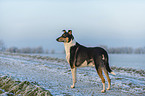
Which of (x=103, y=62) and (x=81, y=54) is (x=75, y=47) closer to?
(x=81, y=54)

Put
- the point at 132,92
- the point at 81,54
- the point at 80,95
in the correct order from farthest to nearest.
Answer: the point at 132,92
the point at 81,54
the point at 80,95

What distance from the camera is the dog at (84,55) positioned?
6.56 metres

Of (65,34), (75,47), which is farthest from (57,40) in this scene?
(75,47)

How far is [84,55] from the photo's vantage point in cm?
679

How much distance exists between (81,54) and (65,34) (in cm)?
116

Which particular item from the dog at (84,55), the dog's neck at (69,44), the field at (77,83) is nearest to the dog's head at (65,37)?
the dog at (84,55)

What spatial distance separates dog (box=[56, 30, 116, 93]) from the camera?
6.56 m

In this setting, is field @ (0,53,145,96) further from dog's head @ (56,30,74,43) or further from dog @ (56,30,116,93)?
dog's head @ (56,30,74,43)

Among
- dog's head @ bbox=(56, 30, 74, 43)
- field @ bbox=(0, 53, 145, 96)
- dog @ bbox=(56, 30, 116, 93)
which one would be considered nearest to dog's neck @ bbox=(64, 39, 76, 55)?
dog @ bbox=(56, 30, 116, 93)

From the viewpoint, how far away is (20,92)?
21.8ft

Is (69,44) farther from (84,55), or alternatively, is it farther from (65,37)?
(84,55)

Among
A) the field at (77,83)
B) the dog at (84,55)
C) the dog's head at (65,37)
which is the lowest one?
the field at (77,83)

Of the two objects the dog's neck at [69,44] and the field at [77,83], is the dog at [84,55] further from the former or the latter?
the field at [77,83]

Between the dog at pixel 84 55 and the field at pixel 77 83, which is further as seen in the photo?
the field at pixel 77 83
